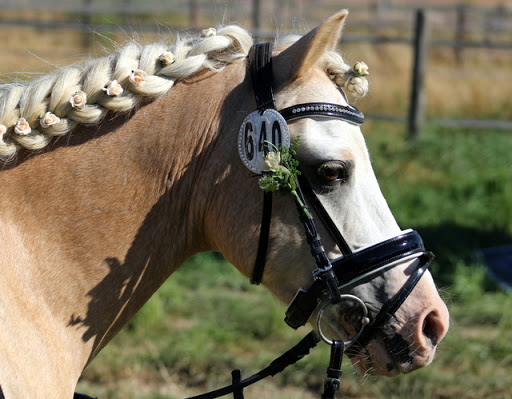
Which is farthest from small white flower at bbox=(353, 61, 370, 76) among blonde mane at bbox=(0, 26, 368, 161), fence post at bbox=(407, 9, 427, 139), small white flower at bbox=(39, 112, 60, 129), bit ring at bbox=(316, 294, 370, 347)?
fence post at bbox=(407, 9, 427, 139)

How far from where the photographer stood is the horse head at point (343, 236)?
6.59 ft

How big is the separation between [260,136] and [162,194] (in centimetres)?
38

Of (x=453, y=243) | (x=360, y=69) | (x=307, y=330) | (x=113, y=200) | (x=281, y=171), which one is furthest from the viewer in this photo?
(x=453, y=243)

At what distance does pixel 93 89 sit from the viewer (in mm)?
2041

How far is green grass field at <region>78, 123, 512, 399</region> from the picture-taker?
411 centimetres

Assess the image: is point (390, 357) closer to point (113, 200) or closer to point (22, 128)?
point (113, 200)

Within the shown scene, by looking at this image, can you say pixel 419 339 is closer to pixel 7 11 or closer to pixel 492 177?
pixel 492 177

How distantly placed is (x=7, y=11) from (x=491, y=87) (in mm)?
12835

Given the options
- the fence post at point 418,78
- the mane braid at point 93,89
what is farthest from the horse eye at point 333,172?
the fence post at point 418,78

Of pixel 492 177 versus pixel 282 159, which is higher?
pixel 282 159

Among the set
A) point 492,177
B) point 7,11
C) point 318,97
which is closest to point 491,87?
point 492,177

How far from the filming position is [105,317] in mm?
2109

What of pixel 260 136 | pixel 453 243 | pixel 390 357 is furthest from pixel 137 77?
pixel 453 243

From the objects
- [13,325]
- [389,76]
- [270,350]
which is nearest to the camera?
[13,325]
